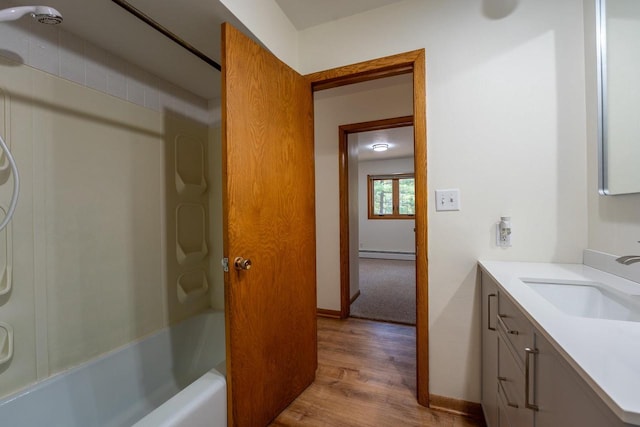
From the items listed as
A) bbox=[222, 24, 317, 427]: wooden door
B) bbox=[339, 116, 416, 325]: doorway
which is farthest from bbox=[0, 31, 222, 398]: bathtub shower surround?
bbox=[339, 116, 416, 325]: doorway

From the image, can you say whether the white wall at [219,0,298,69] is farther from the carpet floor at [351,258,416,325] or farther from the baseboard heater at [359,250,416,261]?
the baseboard heater at [359,250,416,261]

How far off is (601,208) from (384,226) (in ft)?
17.7

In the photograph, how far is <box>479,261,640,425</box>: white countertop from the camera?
0.41m

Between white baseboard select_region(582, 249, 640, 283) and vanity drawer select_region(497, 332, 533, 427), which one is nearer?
vanity drawer select_region(497, 332, 533, 427)

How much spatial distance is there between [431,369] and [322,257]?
153 centimetres

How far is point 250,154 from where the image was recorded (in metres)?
1.28

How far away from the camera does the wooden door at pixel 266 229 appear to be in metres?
1.18

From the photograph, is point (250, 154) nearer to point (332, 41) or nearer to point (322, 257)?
point (332, 41)

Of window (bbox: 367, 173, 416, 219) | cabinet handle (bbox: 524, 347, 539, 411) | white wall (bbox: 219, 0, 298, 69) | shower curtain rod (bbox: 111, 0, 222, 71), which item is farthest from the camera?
window (bbox: 367, 173, 416, 219)

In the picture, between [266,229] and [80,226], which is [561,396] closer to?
[266,229]

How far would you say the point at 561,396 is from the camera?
0.60m

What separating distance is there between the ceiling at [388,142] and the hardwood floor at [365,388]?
2.12m

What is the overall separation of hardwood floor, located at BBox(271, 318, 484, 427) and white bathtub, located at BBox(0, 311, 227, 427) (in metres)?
0.57

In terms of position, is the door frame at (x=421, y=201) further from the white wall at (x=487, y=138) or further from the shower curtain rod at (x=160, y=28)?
the shower curtain rod at (x=160, y=28)
